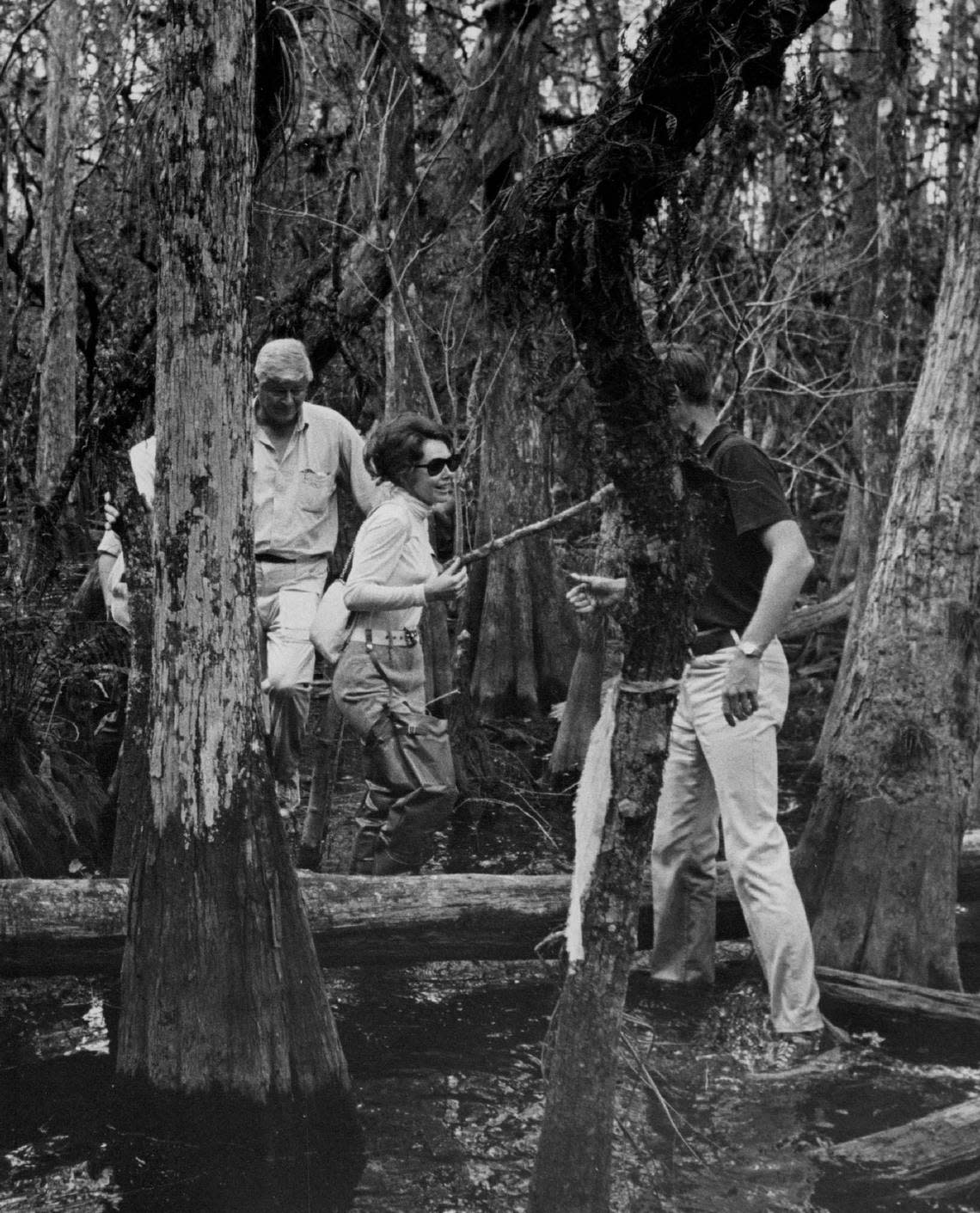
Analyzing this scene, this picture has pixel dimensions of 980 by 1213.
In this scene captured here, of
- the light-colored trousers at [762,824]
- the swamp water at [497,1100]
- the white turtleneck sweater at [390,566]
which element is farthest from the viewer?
the white turtleneck sweater at [390,566]

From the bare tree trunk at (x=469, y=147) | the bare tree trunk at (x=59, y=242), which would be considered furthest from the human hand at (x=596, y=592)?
the bare tree trunk at (x=59, y=242)

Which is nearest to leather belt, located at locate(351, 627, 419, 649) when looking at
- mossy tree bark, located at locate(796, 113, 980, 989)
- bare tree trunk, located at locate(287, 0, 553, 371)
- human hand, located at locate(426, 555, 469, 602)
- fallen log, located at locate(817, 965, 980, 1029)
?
human hand, located at locate(426, 555, 469, 602)

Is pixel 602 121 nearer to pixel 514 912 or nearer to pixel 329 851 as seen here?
pixel 514 912

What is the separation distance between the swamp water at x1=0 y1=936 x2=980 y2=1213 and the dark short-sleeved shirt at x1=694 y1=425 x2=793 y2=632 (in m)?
1.47

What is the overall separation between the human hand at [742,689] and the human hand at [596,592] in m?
0.48

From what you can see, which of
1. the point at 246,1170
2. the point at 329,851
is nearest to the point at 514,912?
the point at 246,1170

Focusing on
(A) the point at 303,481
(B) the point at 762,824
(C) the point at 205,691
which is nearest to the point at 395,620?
(A) the point at 303,481

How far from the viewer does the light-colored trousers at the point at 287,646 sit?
20.6 feet

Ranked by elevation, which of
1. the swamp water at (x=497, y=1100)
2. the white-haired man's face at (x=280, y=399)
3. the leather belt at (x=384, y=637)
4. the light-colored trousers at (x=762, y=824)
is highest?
the white-haired man's face at (x=280, y=399)

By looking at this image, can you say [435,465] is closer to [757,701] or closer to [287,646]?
[287,646]

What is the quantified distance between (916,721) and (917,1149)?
2099 millimetres

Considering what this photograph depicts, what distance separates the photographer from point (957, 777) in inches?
227

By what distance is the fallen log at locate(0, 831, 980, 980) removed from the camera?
5.16 meters

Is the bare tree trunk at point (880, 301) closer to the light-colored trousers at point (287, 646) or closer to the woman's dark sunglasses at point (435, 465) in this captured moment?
the light-colored trousers at point (287, 646)
